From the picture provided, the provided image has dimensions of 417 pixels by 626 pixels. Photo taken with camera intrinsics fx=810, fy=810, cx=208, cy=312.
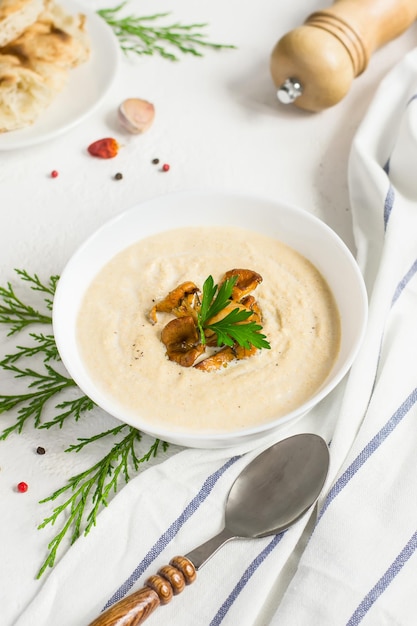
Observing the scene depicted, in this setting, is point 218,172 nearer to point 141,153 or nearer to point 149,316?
point 141,153

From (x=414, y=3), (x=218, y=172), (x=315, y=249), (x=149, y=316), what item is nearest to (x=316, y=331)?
(x=315, y=249)

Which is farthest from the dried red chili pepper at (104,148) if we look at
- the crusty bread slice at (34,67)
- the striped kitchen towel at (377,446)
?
the striped kitchen towel at (377,446)

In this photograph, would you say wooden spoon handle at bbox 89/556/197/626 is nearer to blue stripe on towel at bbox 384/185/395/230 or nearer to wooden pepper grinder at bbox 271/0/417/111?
blue stripe on towel at bbox 384/185/395/230

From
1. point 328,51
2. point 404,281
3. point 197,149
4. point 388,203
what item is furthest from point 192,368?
point 328,51

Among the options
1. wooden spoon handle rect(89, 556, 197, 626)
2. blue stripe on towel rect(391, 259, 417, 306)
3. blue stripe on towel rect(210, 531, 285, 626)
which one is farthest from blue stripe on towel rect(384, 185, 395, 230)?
wooden spoon handle rect(89, 556, 197, 626)

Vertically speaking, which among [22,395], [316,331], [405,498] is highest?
[316,331]

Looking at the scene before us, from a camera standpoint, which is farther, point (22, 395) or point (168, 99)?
point (168, 99)
